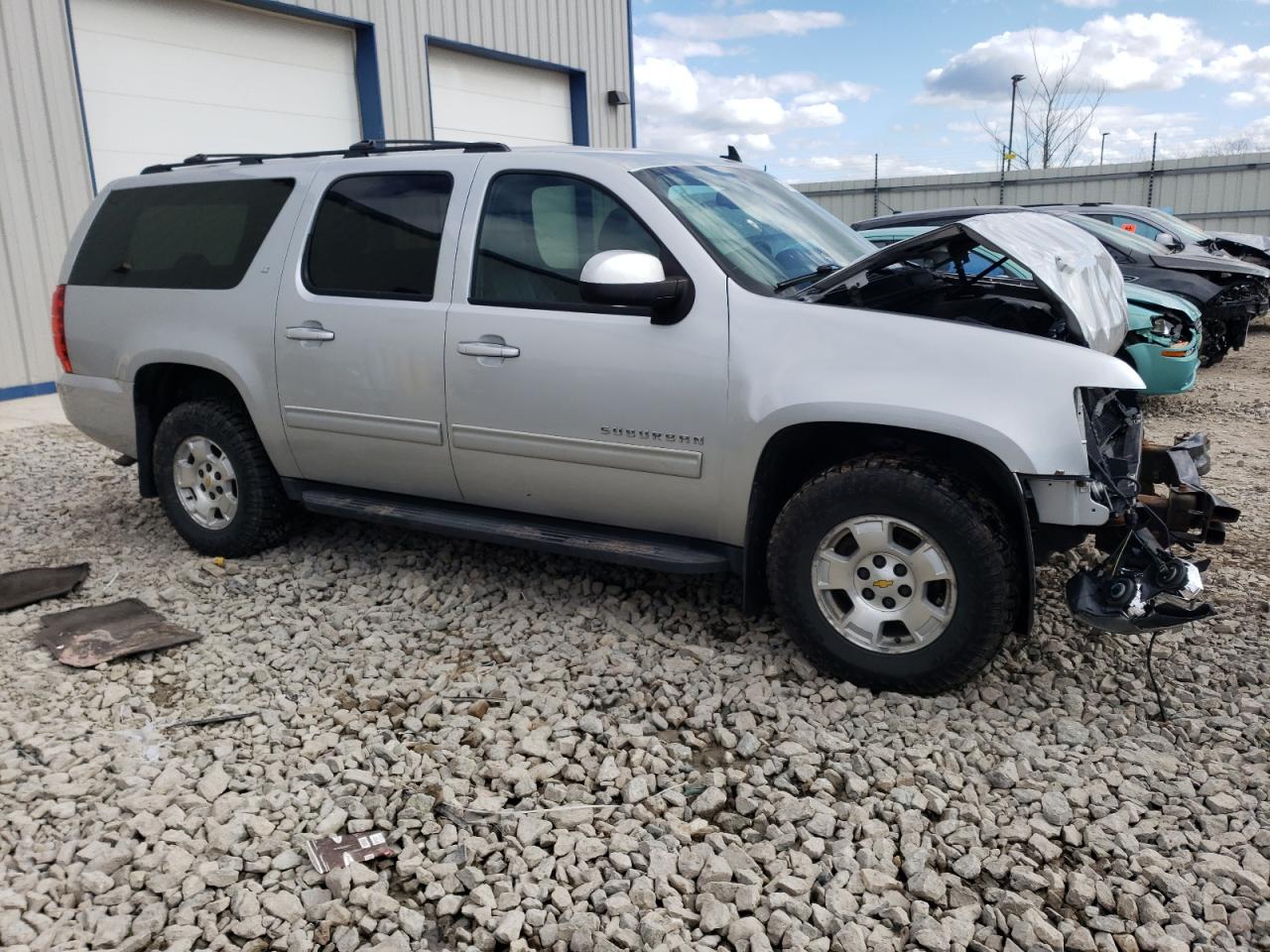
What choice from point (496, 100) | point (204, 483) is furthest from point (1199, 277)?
point (204, 483)

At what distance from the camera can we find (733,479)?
3.64 meters

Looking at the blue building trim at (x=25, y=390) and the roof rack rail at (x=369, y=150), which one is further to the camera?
the blue building trim at (x=25, y=390)

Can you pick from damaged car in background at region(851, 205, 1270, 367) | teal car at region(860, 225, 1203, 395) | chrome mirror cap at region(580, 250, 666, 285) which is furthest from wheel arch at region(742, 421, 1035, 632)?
damaged car in background at region(851, 205, 1270, 367)

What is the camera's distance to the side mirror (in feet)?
11.4

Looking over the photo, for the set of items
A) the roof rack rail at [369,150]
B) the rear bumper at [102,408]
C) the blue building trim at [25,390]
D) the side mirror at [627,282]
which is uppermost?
the roof rack rail at [369,150]

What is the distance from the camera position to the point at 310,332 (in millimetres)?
4465

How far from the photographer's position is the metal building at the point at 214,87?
9.14m

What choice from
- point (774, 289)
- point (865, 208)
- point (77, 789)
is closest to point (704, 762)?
point (774, 289)

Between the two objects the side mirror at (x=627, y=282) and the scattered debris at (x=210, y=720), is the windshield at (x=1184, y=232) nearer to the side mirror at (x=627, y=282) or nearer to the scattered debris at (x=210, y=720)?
the side mirror at (x=627, y=282)

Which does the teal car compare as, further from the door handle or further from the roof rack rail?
the door handle

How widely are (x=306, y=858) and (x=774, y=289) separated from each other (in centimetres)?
239

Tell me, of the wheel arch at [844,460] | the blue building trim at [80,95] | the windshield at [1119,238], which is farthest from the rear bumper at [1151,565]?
the blue building trim at [80,95]

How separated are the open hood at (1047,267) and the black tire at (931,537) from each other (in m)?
0.65

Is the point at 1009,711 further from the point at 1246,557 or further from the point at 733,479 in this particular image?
the point at 1246,557
